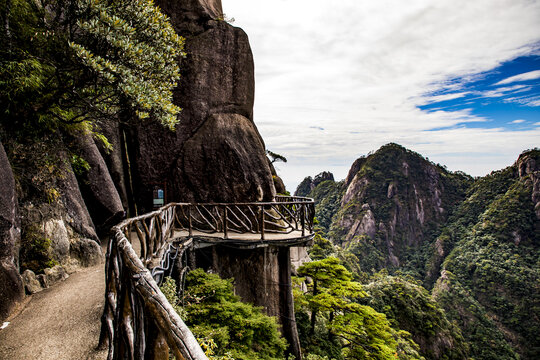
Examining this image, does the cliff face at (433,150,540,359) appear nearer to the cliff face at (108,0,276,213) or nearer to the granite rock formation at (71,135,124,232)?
the cliff face at (108,0,276,213)

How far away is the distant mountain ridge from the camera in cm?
3531

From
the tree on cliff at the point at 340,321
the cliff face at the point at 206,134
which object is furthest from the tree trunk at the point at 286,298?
the cliff face at the point at 206,134

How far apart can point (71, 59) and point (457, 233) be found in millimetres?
73767

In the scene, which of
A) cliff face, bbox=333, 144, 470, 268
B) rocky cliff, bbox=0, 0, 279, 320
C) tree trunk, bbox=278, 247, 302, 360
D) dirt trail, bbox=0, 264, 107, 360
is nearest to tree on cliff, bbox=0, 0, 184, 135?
rocky cliff, bbox=0, 0, 279, 320

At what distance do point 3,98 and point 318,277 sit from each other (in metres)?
11.3

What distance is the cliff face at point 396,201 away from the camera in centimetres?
6594

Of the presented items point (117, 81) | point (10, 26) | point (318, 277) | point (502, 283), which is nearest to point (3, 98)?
point (10, 26)

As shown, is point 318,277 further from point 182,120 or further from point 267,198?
point 182,120

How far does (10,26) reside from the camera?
5617 mm

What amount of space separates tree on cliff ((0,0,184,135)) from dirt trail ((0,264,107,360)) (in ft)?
12.0

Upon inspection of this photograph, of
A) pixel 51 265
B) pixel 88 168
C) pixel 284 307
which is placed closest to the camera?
pixel 51 265

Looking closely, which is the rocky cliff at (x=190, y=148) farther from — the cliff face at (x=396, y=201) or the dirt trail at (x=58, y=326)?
the cliff face at (x=396, y=201)

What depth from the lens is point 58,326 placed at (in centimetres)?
366

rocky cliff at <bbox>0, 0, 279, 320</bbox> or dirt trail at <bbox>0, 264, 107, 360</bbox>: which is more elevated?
rocky cliff at <bbox>0, 0, 279, 320</bbox>
